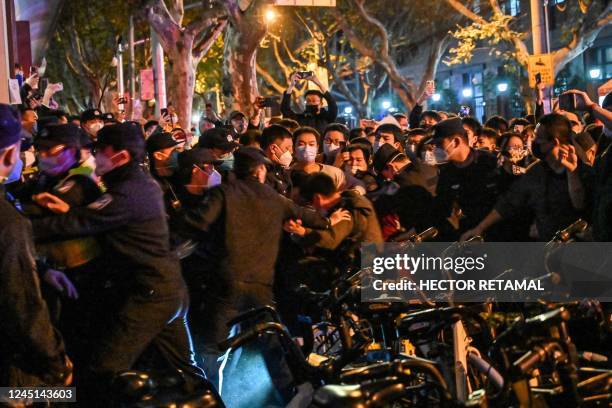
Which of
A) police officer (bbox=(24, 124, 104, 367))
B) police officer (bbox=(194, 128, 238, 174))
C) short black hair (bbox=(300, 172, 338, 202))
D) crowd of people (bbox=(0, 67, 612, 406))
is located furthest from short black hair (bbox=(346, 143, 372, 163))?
police officer (bbox=(24, 124, 104, 367))

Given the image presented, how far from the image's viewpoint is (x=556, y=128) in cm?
772

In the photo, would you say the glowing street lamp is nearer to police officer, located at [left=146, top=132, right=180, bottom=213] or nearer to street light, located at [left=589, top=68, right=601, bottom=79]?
street light, located at [left=589, top=68, right=601, bottom=79]

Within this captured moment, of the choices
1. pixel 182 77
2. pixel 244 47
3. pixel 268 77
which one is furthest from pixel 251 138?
pixel 268 77

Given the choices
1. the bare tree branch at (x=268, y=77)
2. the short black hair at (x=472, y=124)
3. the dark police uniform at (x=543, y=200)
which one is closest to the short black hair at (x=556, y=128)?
the dark police uniform at (x=543, y=200)

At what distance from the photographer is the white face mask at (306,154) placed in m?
9.35

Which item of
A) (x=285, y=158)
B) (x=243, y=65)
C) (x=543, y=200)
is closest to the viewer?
(x=543, y=200)

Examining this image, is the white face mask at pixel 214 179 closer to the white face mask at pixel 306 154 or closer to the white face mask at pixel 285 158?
the white face mask at pixel 306 154

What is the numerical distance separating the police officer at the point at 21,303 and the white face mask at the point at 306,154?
4.72 m

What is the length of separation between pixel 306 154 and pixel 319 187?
1.76 meters

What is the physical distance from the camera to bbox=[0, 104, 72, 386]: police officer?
14.9 feet

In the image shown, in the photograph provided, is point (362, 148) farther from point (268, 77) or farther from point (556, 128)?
point (268, 77)

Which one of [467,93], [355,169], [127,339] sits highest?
[467,93]

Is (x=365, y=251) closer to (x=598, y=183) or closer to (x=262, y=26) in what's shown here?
(x=598, y=183)

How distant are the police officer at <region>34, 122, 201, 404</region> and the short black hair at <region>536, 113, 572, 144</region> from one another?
3.27 metres
